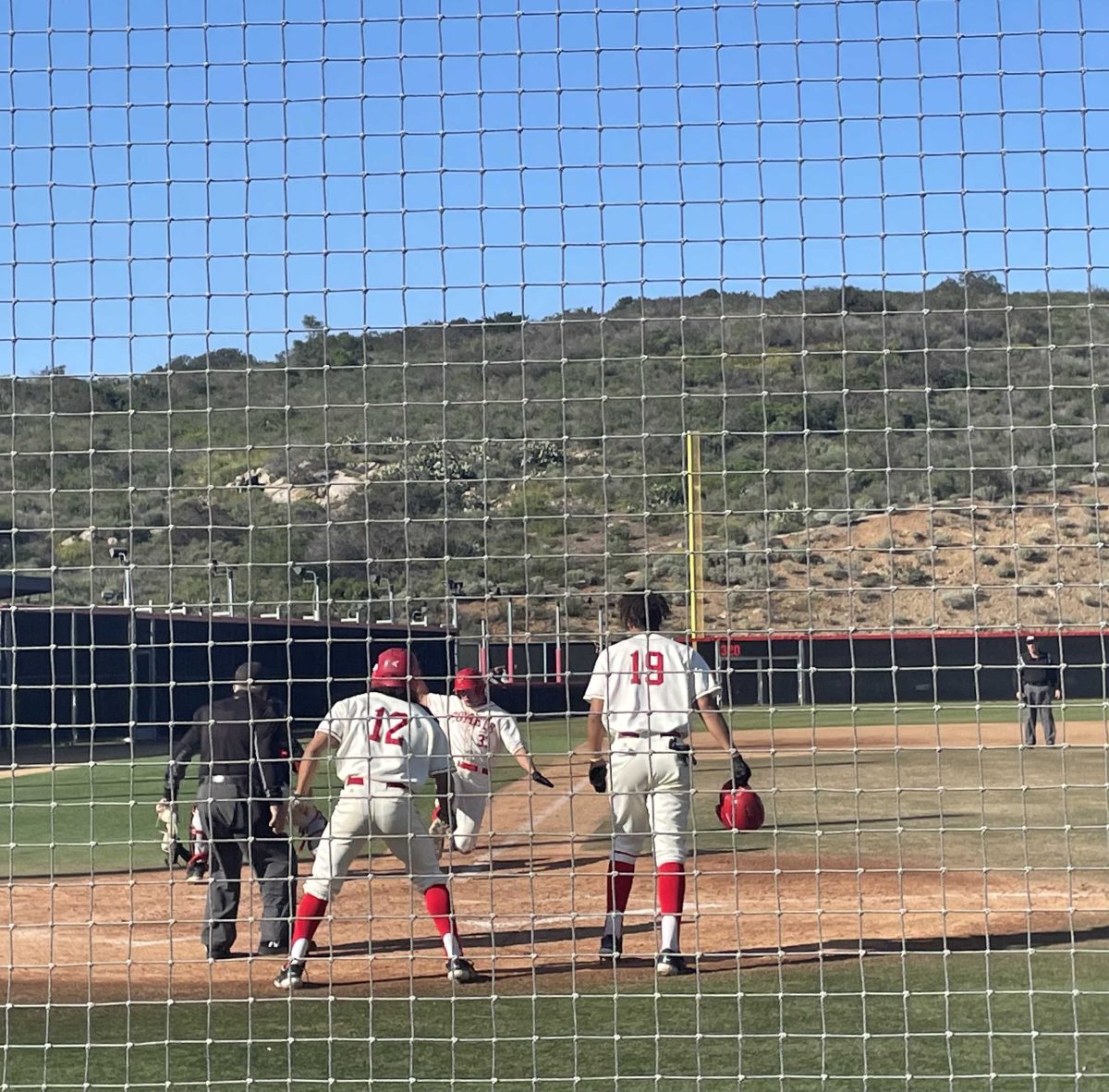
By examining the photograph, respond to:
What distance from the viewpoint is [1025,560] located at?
46.9 metres

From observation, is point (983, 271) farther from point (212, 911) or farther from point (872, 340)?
point (872, 340)

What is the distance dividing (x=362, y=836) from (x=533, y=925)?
5.40 feet

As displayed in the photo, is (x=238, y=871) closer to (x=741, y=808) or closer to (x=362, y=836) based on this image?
(x=362, y=836)

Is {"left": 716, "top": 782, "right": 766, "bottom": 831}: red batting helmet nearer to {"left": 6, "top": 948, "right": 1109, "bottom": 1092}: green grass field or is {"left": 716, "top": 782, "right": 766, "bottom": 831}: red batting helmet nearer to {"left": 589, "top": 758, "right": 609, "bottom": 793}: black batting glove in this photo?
{"left": 589, "top": 758, "right": 609, "bottom": 793}: black batting glove

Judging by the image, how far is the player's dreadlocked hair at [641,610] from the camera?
7895 mm

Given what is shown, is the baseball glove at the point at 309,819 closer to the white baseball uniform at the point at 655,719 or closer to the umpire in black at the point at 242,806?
the umpire in black at the point at 242,806

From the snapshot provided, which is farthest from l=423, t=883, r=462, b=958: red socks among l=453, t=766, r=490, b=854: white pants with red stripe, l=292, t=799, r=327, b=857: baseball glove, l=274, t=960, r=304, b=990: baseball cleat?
l=453, t=766, r=490, b=854: white pants with red stripe

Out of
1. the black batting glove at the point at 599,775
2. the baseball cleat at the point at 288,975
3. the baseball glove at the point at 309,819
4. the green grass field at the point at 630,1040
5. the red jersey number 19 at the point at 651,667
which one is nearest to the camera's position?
the green grass field at the point at 630,1040

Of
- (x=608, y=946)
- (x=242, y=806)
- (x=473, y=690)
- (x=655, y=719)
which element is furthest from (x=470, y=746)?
(x=655, y=719)

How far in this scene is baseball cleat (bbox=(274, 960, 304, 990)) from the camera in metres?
7.48

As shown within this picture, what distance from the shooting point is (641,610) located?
792 cm

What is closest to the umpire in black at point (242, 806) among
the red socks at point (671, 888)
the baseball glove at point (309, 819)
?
the baseball glove at point (309, 819)

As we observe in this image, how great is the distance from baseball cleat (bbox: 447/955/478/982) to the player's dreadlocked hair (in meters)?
1.76

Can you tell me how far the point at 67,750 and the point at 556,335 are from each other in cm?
2122
